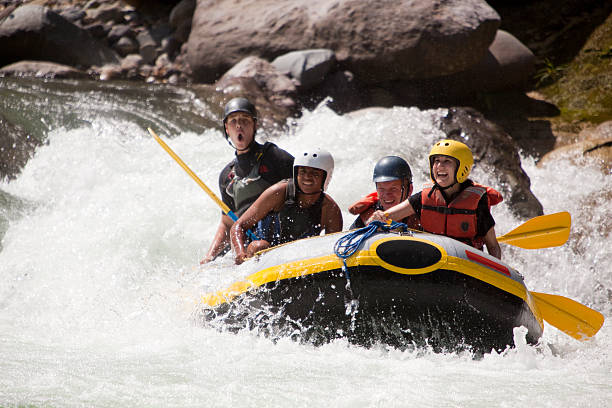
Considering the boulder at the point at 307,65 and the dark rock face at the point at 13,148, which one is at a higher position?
the dark rock face at the point at 13,148

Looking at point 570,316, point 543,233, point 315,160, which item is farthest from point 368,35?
point 570,316

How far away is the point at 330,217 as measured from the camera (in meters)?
3.85

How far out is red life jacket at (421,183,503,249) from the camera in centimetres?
357

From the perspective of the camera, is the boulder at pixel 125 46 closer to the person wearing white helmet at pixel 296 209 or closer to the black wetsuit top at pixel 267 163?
the black wetsuit top at pixel 267 163

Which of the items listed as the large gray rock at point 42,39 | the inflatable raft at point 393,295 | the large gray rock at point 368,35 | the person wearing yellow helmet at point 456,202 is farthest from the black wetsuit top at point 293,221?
the large gray rock at point 42,39

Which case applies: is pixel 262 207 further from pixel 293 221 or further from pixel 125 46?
pixel 125 46

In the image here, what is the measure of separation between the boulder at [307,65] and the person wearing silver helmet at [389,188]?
527 centimetres

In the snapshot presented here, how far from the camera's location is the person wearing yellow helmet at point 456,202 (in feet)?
11.7

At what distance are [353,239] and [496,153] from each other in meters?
4.02

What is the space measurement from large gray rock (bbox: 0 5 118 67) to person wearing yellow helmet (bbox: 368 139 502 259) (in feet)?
28.6

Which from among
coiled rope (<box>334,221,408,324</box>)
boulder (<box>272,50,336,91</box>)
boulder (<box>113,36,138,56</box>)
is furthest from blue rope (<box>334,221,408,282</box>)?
boulder (<box>113,36,138,56</box>)

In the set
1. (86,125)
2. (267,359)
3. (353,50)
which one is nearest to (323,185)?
(267,359)

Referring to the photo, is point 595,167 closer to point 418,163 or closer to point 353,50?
point 418,163

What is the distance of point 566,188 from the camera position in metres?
7.04
